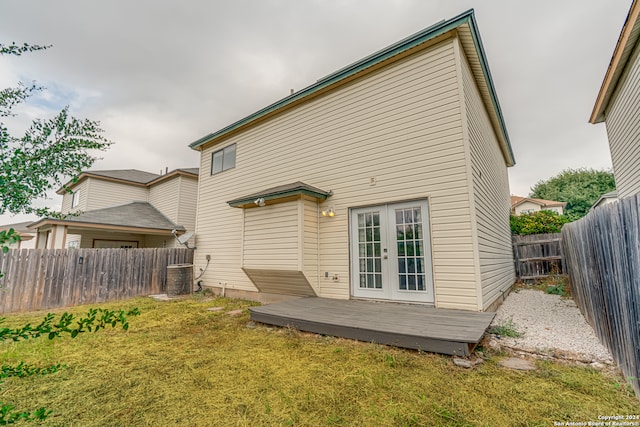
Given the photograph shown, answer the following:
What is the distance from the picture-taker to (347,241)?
241 inches

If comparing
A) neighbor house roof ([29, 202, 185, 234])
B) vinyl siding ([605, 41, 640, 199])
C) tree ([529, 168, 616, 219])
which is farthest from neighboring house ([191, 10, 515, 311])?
tree ([529, 168, 616, 219])

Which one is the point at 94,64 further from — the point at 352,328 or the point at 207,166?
the point at 352,328

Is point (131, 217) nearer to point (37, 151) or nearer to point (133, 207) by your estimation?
point (133, 207)

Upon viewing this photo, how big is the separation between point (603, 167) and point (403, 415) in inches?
1633

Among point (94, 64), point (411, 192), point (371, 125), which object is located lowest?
point (411, 192)

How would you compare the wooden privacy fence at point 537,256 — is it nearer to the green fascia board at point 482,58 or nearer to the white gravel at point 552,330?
the white gravel at point 552,330

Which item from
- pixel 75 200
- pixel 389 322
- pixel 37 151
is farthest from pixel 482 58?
pixel 75 200

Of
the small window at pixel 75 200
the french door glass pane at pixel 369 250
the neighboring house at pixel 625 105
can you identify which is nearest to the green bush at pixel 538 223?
the neighboring house at pixel 625 105

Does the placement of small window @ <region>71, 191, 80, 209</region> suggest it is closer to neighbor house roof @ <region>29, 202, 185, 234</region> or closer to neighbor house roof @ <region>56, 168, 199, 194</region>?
neighbor house roof @ <region>56, 168, 199, 194</region>

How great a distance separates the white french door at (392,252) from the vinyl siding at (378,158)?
7.7 inches

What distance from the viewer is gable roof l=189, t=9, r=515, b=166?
503cm

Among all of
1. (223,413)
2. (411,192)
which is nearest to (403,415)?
(223,413)

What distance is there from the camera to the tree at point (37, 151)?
1.73 metres

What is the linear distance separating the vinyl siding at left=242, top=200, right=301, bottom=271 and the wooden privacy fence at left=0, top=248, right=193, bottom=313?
15.5 ft
